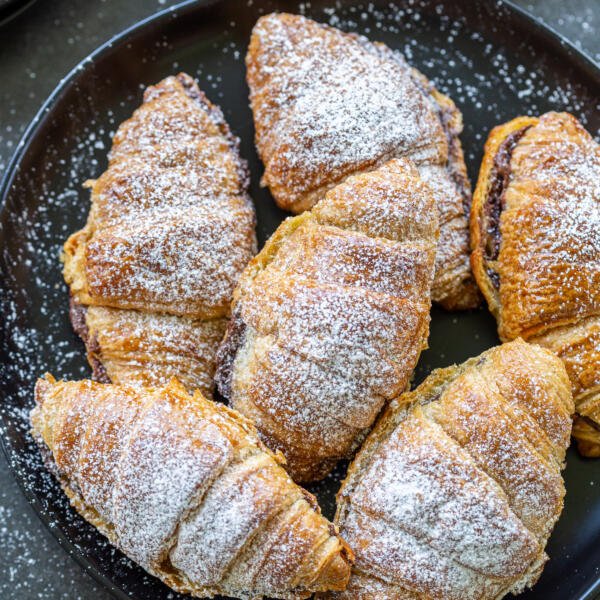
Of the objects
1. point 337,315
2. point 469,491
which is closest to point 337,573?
point 469,491

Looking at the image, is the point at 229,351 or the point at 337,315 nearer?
the point at 337,315

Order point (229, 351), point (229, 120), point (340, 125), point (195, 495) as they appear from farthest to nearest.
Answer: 1. point (229, 120)
2. point (340, 125)
3. point (229, 351)
4. point (195, 495)

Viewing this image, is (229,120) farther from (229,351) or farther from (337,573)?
(337,573)

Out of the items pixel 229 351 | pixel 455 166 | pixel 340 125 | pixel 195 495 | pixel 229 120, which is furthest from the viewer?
pixel 229 120

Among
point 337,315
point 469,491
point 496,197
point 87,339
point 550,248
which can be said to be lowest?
point 469,491

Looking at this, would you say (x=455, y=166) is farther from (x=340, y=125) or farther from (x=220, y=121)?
(x=220, y=121)

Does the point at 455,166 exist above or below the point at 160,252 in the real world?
below

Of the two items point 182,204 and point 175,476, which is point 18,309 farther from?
point 175,476
